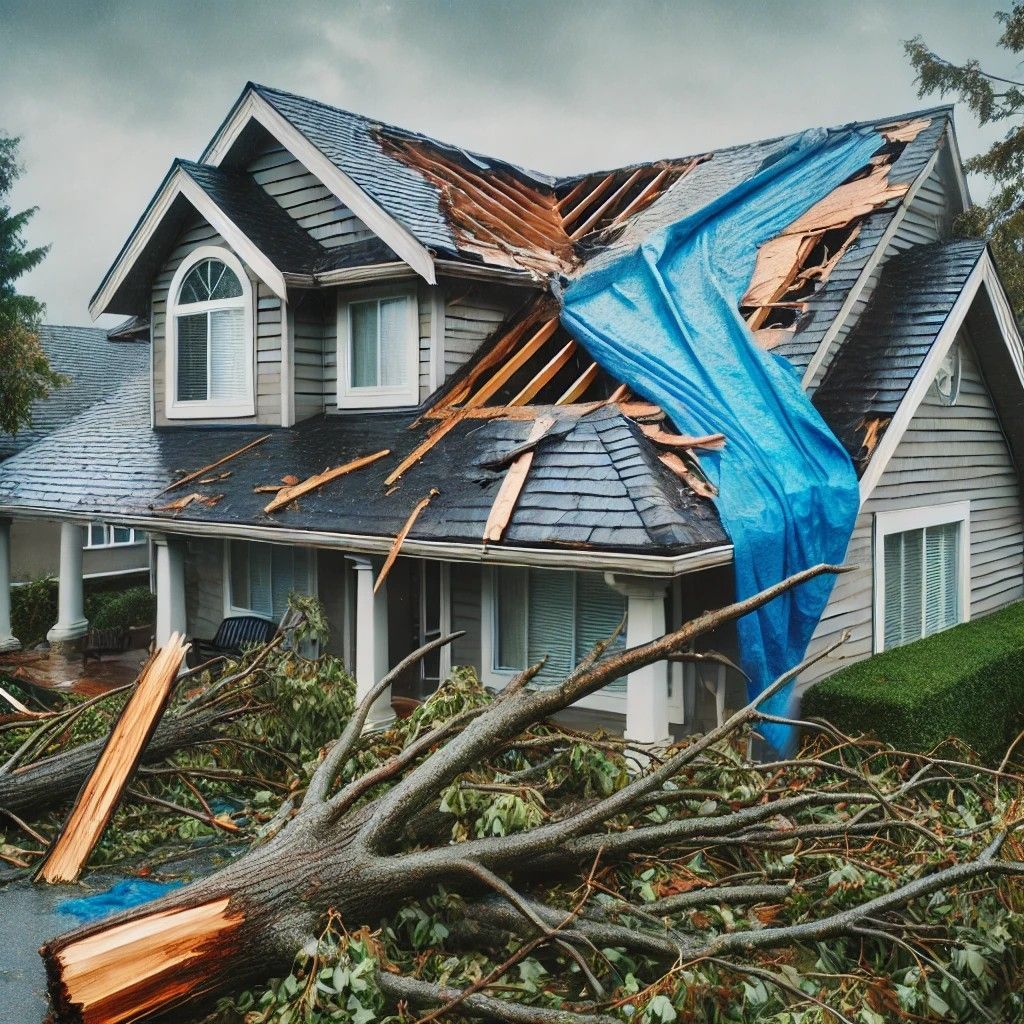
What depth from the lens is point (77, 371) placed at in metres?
26.2

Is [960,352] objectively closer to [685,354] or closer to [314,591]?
[685,354]

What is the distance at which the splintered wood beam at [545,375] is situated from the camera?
10.6m

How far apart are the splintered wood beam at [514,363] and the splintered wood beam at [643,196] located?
3.20 meters

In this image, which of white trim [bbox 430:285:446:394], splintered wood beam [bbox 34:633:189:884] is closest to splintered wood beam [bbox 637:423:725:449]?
white trim [bbox 430:285:446:394]

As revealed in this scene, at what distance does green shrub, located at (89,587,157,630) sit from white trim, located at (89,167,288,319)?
17.4ft

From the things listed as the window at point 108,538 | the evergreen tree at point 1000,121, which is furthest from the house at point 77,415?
the evergreen tree at point 1000,121

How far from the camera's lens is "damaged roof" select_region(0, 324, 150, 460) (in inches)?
877

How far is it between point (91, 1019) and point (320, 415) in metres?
9.26

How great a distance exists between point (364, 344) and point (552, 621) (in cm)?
448

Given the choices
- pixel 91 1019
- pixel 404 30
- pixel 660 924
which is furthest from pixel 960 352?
pixel 404 30

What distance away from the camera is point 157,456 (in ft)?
42.6

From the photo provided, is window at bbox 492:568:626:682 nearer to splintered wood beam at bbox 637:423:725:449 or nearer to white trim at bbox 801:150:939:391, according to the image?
splintered wood beam at bbox 637:423:725:449

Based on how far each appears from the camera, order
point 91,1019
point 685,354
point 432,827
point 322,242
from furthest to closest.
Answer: point 322,242
point 685,354
point 432,827
point 91,1019

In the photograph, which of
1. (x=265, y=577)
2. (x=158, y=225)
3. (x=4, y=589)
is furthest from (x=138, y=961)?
(x=4, y=589)
